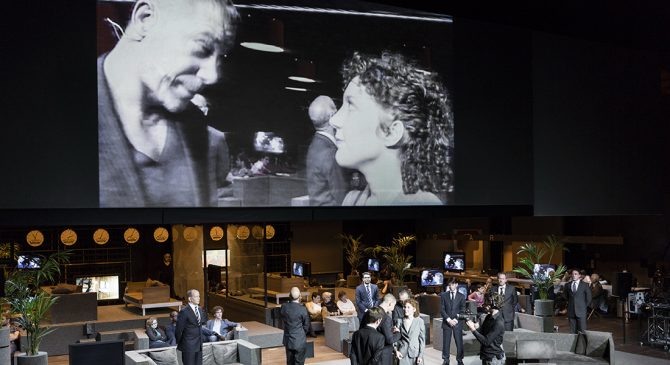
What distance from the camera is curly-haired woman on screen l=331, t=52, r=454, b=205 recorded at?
1233 cm

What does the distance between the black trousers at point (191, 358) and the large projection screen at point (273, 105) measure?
2.62m

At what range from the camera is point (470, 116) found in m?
13.7

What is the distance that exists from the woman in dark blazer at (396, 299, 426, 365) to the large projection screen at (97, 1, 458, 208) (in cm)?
406

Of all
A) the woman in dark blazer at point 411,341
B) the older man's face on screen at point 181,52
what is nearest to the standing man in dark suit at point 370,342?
the woman in dark blazer at point 411,341

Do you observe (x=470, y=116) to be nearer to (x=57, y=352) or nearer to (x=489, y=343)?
(x=489, y=343)

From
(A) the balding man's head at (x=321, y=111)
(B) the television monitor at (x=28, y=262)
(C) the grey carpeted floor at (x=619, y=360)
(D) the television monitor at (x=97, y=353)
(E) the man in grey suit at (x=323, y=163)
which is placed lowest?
(C) the grey carpeted floor at (x=619, y=360)

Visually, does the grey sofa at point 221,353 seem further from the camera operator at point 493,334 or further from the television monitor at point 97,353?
the camera operator at point 493,334

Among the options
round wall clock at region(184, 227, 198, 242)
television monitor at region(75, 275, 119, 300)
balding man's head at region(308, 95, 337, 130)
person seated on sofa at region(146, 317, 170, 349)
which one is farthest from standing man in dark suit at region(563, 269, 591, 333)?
television monitor at region(75, 275, 119, 300)

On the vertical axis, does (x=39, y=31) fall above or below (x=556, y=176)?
above

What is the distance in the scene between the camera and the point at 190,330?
871cm

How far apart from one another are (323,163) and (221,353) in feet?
12.4

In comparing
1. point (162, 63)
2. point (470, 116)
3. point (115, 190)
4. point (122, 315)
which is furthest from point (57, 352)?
point (470, 116)

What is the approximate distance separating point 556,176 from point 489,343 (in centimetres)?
731

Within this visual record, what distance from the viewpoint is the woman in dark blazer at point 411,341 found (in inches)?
314
